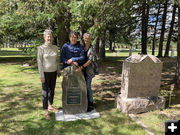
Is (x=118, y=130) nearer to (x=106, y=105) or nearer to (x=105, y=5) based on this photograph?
(x=106, y=105)

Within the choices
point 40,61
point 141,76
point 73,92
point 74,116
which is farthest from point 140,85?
point 40,61

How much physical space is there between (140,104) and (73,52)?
83.1 inches

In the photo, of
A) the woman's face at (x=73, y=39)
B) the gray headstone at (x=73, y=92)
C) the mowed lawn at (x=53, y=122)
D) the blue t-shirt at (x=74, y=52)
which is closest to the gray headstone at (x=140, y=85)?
the mowed lawn at (x=53, y=122)

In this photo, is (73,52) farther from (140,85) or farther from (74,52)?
(140,85)

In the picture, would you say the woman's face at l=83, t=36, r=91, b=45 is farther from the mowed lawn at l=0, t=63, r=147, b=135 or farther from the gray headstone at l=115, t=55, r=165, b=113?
the mowed lawn at l=0, t=63, r=147, b=135

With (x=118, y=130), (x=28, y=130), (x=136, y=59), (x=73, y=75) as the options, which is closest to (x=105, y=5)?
(x=136, y=59)

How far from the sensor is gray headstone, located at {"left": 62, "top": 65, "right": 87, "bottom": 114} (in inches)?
162

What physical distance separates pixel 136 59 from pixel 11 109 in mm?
3550

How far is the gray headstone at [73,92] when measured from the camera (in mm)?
4121

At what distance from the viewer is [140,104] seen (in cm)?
432

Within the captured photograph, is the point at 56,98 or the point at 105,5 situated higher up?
the point at 105,5

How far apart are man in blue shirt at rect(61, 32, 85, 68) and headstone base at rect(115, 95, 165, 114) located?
1523mm

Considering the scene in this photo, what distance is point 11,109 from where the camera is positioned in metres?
4.63

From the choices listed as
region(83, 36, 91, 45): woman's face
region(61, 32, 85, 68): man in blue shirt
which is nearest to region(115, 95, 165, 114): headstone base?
region(61, 32, 85, 68): man in blue shirt
